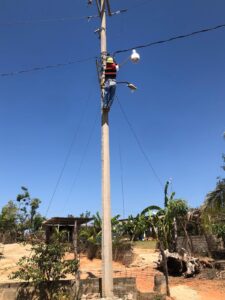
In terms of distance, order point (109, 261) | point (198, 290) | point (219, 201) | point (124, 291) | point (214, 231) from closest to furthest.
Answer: point (109, 261) < point (124, 291) < point (198, 290) < point (214, 231) < point (219, 201)

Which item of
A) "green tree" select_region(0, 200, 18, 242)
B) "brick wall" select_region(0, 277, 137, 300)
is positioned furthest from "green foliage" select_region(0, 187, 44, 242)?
"brick wall" select_region(0, 277, 137, 300)

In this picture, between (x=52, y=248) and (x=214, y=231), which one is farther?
(x=214, y=231)

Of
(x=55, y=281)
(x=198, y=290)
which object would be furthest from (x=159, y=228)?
(x=55, y=281)

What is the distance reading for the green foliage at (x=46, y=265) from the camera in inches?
311

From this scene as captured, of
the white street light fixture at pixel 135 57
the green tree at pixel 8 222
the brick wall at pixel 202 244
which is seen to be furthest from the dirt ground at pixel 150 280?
the green tree at pixel 8 222

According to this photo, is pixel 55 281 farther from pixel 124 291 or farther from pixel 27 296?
pixel 124 291

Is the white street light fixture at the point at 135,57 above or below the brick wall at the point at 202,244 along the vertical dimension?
above

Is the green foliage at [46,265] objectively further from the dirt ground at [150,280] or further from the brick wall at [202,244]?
the brick wall at [202,244]

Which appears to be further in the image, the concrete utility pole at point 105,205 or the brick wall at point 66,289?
the brick wall at point 66,289

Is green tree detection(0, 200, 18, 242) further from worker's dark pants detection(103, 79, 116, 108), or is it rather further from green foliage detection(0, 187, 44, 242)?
worker's dark pants detection(103, 79, 116, 108)

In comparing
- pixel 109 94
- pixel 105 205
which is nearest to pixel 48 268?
pixel 105 205

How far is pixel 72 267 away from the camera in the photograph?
8141mm

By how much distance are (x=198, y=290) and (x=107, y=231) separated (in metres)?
6.69

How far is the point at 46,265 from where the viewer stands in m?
7.97
